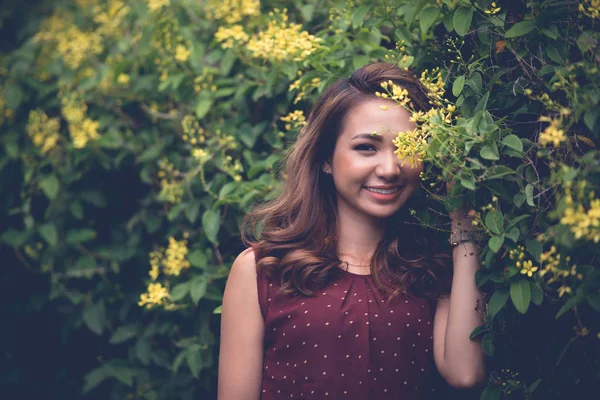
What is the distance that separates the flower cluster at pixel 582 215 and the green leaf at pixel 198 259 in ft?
4.85

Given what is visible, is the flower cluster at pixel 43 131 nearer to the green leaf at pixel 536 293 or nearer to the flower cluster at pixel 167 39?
the flower cluster at pixel 167 39


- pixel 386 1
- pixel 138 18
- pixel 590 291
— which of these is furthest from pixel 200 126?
A: pixel 590 291

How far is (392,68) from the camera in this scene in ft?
7.04

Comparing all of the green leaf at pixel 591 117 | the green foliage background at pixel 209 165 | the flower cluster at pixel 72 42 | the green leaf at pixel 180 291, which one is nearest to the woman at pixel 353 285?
the green foliage background at pixel 209 165

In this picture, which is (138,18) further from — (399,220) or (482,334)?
(482,334)

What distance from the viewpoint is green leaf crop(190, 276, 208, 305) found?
252cm

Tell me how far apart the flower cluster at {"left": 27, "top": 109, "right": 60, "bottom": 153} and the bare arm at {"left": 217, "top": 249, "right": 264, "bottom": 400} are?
5.11ft

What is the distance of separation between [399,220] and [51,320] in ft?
6.80

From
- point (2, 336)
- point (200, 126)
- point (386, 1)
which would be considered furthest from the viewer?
point (2, 336)

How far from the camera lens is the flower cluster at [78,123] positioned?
319cm

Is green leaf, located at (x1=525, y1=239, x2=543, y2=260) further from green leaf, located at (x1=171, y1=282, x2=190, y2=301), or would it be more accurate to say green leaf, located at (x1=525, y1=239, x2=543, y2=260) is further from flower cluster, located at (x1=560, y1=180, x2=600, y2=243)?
green leaf, located at (x1=171, y1=282, x2=190, y2=301)

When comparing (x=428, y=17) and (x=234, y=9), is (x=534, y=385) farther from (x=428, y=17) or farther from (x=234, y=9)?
(x=234, y=9)

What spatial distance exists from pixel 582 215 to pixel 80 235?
94.4 inches

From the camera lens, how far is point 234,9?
9.39 feet
